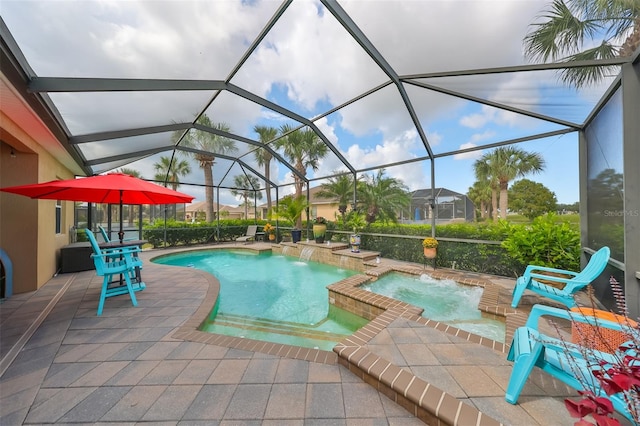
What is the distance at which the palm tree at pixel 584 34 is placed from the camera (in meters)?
3.22

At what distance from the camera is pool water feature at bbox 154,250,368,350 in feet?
11.2

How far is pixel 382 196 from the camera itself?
920cm

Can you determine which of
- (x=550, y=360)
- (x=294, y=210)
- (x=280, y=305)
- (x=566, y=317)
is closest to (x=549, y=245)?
(x=566, y=317)

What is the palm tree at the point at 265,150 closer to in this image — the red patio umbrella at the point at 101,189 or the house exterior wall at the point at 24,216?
the red patio umbrella at the point at 101,189

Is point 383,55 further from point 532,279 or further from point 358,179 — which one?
point 358,179

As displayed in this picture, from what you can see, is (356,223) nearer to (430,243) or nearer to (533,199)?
(430,243)

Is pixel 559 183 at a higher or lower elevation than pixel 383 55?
lower

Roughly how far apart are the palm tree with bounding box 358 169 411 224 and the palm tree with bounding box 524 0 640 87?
17.5 feet

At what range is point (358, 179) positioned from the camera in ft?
30.8

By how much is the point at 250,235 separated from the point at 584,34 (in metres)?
12.6

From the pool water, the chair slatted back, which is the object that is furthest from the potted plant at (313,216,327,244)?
the chair slatted back

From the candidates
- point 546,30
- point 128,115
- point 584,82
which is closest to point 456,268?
point 584,82

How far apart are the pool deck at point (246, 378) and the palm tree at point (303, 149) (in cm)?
900

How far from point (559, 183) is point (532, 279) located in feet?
9.12
